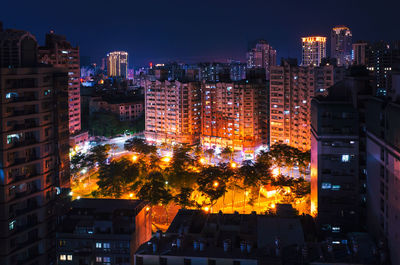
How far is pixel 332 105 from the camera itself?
13.1 metres

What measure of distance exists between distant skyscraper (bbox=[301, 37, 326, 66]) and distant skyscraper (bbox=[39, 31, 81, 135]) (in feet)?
77.3

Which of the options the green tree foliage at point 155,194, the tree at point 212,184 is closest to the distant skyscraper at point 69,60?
the tree at point 212,184

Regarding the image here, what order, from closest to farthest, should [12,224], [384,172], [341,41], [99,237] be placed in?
[12,224] → [384,172] → [99,237] → [341,41]

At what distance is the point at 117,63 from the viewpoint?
3169 inches

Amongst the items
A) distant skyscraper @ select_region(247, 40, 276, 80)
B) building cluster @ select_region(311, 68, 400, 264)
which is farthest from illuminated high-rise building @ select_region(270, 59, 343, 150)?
distant skyscraper @ select_region(247, 40, 276, 80)

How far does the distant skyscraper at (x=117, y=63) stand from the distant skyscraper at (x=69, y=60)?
47435mm

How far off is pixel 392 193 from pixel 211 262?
4446 mm

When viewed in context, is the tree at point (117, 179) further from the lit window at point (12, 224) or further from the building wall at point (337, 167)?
the building wall at point (337, 167)

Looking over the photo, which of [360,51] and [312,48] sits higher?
[312,48]

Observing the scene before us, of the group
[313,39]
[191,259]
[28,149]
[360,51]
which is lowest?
[191,259]

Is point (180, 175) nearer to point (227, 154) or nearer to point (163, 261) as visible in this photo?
point (227, 154)

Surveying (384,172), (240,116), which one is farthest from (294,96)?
(384,172)

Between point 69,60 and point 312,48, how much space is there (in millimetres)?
25244

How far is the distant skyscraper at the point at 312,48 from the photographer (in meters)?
46.2
